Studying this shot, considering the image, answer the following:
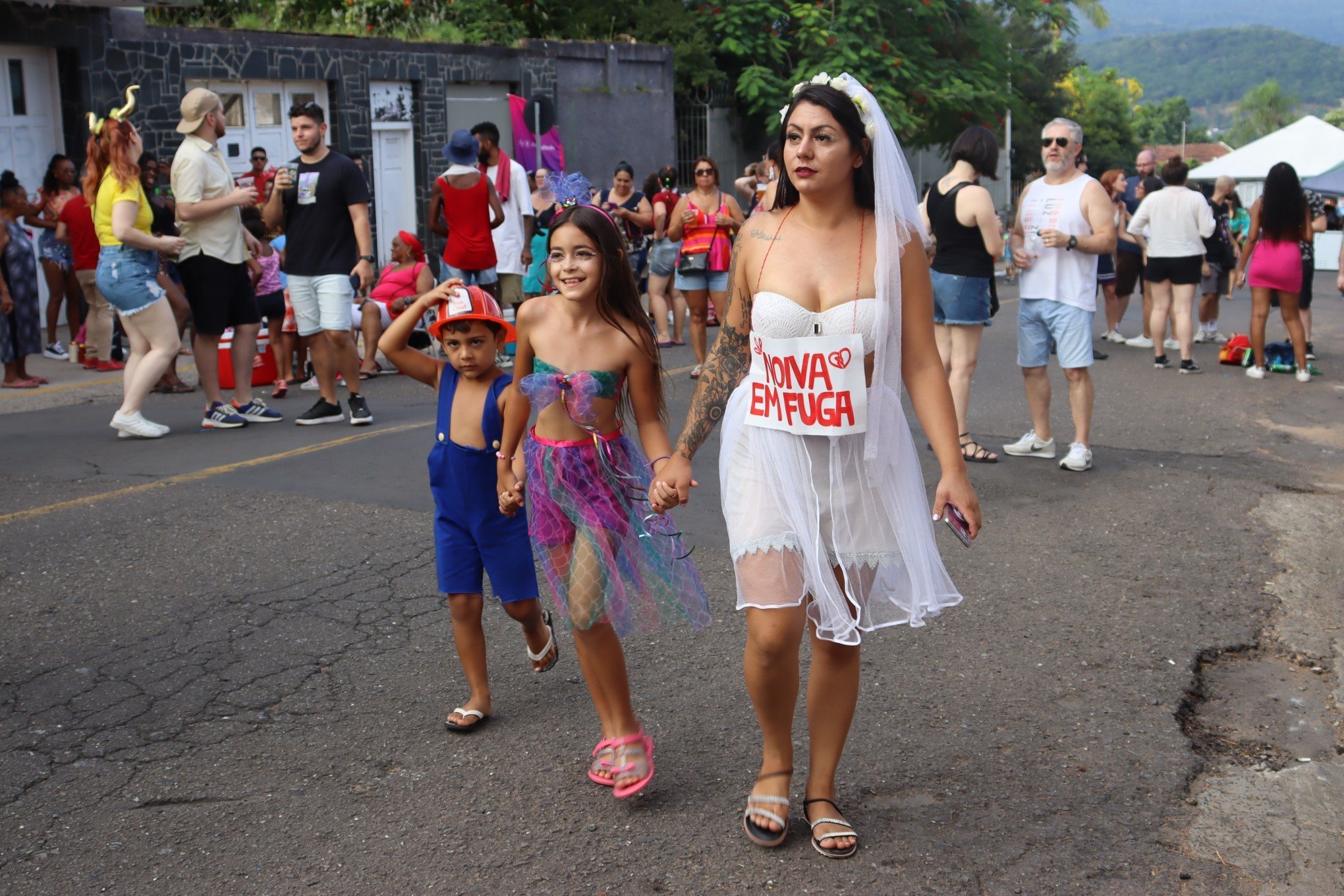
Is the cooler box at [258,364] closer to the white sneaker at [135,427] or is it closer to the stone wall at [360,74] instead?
the white sneaker at [135,427]

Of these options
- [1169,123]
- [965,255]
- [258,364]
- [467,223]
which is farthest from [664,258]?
[1169,123]

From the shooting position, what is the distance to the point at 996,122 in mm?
26203

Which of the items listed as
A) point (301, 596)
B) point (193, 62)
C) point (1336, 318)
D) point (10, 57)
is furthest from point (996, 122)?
point (301, 596)

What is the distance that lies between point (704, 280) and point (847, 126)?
7.47 m

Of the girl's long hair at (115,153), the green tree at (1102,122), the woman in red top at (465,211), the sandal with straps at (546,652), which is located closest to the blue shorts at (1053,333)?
the sandal with straps at (546,652)

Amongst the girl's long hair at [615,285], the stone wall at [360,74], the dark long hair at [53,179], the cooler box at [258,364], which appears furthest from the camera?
the stone wall at [360,74]

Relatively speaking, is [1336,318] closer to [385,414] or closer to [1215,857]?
[385,414]

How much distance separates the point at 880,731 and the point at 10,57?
42.4 feet

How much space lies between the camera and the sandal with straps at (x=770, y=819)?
3240 millimetres

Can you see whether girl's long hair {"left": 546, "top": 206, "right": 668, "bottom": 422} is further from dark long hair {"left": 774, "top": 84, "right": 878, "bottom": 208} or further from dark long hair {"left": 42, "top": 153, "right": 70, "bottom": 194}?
dark long hair {"left": 42, "top": 153, "right": 70, "bottom": 194}

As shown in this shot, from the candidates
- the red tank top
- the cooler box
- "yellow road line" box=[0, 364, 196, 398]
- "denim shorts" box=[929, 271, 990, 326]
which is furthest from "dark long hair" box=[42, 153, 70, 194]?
"denim shorts" box=[929, 271, 990, 326]

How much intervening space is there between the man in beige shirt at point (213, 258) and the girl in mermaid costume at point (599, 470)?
208 inches

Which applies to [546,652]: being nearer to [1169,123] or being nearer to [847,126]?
[847,126]

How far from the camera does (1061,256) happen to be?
7422 mm
